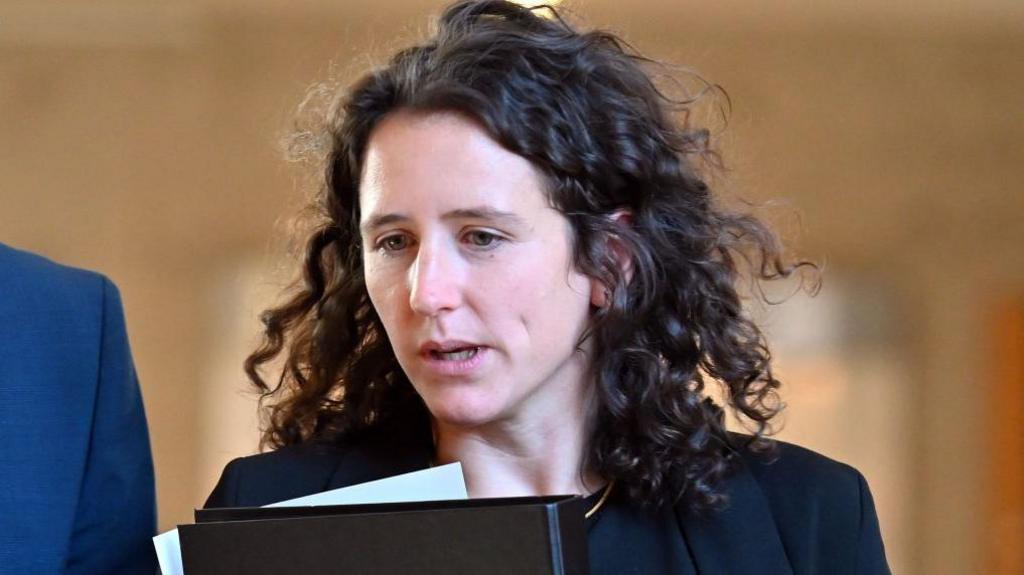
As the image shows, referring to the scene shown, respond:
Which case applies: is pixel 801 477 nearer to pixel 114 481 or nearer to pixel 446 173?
pixel 446 173

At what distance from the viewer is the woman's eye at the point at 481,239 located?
1.37 metres

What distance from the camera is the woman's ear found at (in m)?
1.48

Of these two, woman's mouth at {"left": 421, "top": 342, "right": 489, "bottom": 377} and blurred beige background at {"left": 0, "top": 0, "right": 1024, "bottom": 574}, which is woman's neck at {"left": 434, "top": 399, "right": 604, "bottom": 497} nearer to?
woman's mouth at {"left": 421, "top": 342, "right": 489, "bottom": 377}

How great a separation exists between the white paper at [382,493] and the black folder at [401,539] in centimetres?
5

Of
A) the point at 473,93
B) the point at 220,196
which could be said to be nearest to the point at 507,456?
the point at 473,93

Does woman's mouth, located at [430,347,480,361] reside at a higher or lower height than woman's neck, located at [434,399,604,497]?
higher

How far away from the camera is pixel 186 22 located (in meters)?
5.49

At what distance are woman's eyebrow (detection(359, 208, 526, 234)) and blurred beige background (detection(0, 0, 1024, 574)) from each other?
157 inches

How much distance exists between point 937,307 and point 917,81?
2.81 ft

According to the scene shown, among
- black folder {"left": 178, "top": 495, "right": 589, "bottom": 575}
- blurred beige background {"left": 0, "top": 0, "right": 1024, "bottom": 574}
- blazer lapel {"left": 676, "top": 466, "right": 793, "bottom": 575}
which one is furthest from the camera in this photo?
blurred beige background {"left": 0, "top": 0, "right": 1024, "bottom": 574}

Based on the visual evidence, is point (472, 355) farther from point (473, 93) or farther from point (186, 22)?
point (186, 22)

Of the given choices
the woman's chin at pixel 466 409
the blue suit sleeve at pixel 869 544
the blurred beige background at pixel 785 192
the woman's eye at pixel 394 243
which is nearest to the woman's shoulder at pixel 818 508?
the blue suit sleeve at pixel 869 544

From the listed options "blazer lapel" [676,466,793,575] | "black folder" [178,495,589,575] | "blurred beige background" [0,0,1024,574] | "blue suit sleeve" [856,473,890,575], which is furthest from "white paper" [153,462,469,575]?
"blurred beige background" [0,0,1024,574]

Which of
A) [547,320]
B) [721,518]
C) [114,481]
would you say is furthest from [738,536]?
[114,481]
